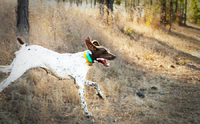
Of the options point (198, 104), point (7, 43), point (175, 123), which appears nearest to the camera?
point (175, 123)

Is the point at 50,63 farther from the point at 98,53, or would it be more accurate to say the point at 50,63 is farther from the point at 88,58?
the point at 98,53

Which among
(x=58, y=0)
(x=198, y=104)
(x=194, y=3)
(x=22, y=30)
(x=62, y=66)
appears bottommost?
(x=198, y=104)

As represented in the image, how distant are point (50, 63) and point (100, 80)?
7.30 ft

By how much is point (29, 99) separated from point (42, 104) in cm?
29

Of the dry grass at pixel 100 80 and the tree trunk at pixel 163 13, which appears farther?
the tree trunk at pixel 163 13

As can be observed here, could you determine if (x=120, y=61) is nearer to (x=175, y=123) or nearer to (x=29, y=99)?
(x=175, y=123)

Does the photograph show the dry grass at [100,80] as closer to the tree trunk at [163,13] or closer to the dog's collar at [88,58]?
the dog's collar at [88,58]

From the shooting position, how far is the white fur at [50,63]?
9.36 feet

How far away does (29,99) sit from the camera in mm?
3414

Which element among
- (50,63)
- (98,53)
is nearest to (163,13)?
(98,53)

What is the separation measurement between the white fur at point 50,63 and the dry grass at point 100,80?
69 cm

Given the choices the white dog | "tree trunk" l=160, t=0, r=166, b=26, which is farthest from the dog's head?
"tree trunk" l=160, t=0, r=166, b=26

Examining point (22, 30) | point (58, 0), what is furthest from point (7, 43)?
point (58, 0)

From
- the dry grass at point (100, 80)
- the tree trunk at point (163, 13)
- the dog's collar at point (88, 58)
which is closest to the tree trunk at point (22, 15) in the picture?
the dry grass at point (100, 80)
